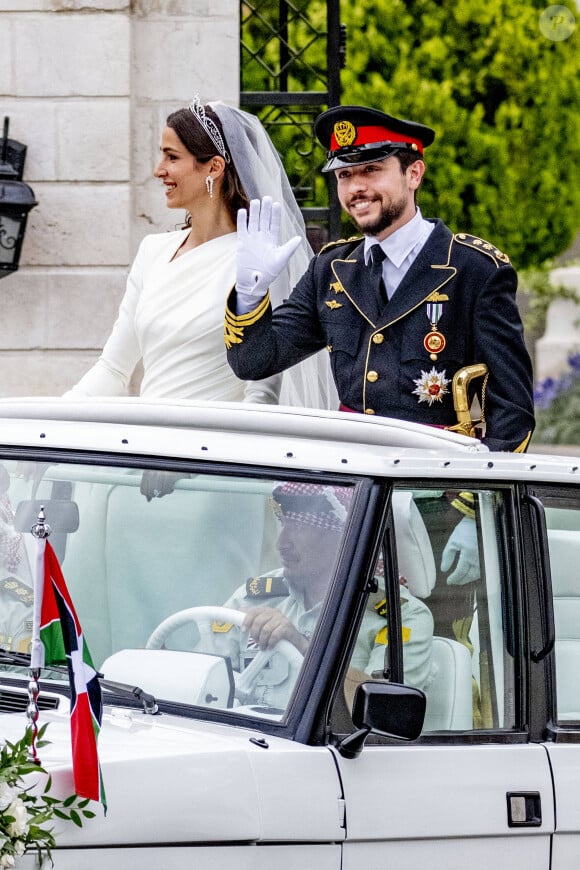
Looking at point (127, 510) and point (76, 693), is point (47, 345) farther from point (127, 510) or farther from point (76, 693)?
point (76, 693)

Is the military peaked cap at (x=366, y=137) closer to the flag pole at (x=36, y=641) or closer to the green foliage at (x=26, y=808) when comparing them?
the flag pole at (x=36, y=641)

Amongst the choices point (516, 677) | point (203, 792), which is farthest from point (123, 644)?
point (516, 677)

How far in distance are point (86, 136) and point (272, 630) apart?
5310 mm

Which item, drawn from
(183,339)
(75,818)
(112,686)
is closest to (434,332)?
(183,339)

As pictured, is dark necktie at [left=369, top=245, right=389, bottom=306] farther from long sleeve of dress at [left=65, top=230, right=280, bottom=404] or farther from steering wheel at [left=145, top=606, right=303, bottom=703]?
Result: steering wheel at [left=145, top=606, right=303, bottom=703]

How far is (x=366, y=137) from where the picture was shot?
447 cm

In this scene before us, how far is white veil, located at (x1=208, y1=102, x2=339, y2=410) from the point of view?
5188mm

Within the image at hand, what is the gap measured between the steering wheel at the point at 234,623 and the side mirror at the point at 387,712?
0.19 metres

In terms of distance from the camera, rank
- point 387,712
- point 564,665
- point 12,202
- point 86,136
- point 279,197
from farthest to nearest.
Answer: point 86,136 → point 12,202 → point 279,197 → point 564,665 → point 387,712

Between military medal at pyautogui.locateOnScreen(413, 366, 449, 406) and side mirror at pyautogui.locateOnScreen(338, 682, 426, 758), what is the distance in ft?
4.96

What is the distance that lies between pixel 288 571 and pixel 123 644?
39 cm

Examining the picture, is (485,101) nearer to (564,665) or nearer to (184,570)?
(564,665)

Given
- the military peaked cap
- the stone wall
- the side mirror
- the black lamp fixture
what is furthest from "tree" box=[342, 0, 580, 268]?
the side mirror

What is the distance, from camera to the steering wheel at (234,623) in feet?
10.1
